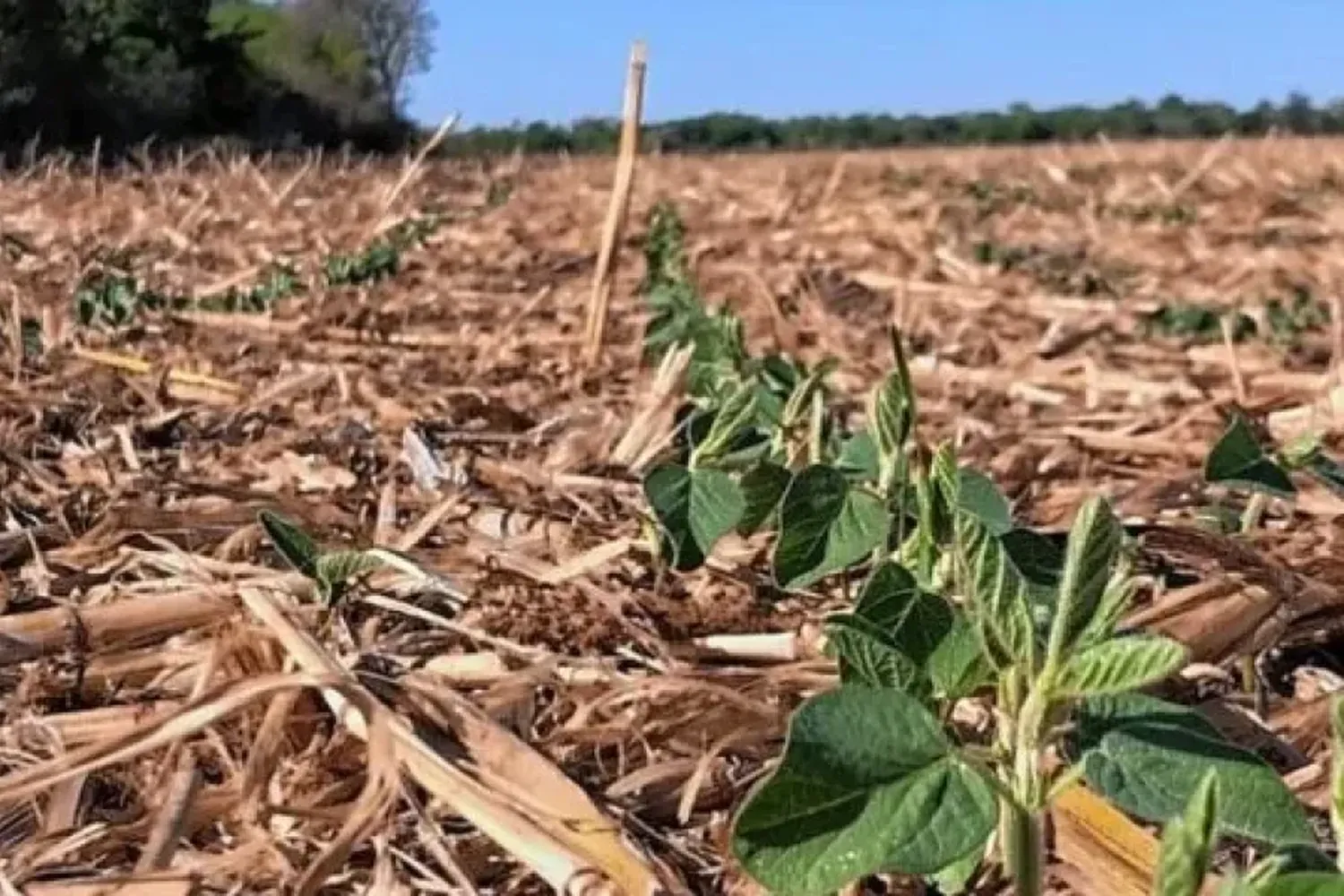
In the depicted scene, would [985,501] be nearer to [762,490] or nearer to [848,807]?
[762,490]

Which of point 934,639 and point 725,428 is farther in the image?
point 725,428

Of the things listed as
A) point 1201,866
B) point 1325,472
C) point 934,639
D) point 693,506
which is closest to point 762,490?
point 693,506

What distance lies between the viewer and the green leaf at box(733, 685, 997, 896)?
2.49 ft

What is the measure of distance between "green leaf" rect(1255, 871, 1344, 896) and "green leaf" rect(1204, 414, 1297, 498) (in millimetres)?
843

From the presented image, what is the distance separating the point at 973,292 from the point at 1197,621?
12.9ft

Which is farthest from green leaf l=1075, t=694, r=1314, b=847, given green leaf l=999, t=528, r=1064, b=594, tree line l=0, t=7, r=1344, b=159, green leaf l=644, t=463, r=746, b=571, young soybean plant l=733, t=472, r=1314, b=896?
tree line l=0, t=7, r=1344, b=159

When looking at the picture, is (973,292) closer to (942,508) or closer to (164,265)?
(164,265)

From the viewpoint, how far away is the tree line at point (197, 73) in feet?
83.4

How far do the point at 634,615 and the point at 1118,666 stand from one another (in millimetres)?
732

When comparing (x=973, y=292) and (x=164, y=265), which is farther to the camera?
(x=164, y=265)

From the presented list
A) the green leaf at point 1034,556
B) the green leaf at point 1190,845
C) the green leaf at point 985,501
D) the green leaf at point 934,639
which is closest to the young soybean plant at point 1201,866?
the green leaf at point 1190,845

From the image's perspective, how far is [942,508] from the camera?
3.92ft

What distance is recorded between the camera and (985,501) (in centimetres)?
127

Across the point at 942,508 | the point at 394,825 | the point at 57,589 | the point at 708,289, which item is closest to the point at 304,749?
the point at 394,825
